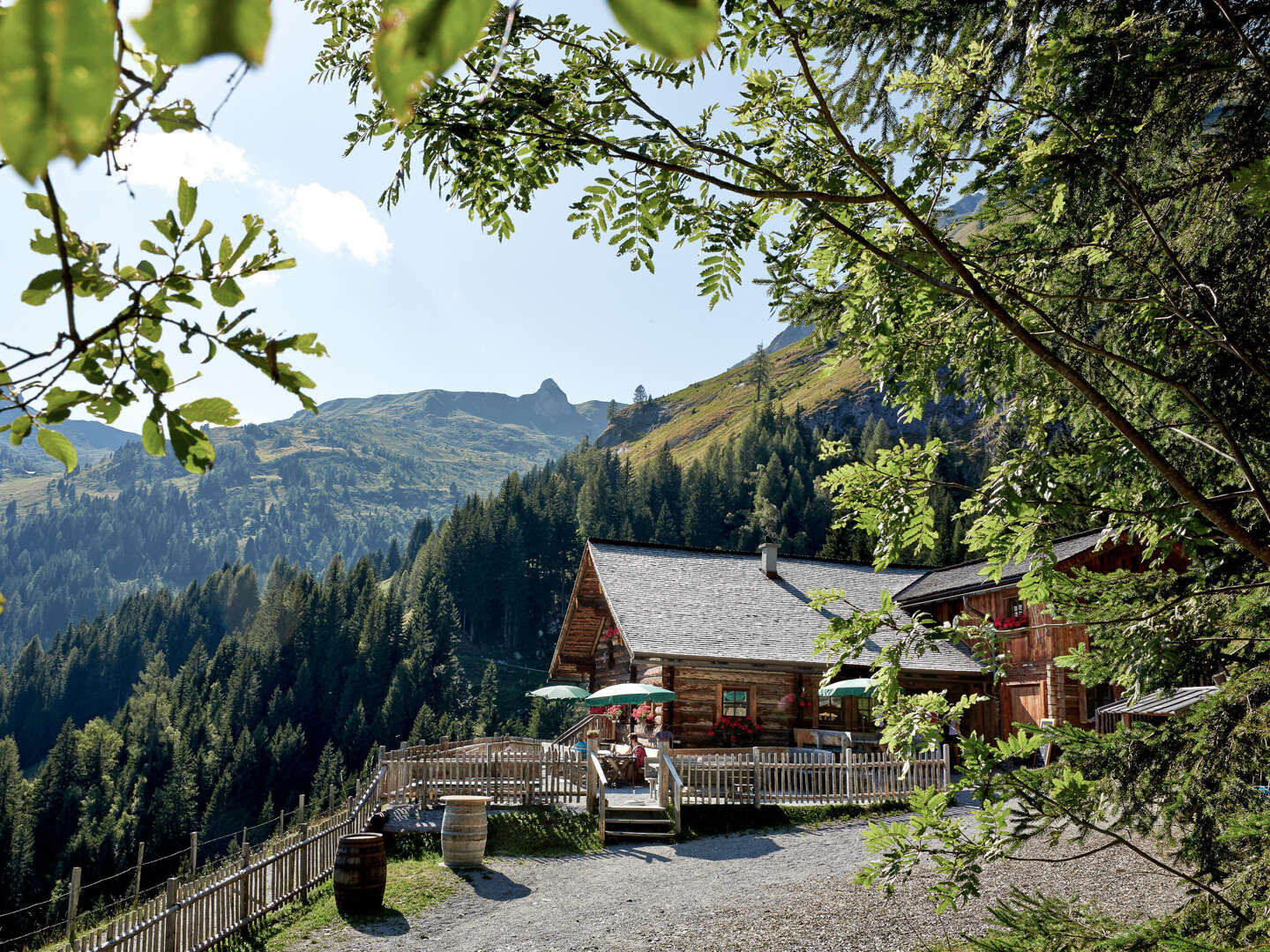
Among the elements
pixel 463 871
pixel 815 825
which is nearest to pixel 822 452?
pixel 463 871

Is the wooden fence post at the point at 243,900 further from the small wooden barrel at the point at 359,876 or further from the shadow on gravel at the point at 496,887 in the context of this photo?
the shadow on gravel at the point at 496,887

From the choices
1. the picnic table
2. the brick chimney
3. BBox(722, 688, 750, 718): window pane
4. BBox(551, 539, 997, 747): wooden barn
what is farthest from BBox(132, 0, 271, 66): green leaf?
the brick chimney

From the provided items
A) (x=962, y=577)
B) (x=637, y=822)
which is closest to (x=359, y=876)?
(x=637, y=822)

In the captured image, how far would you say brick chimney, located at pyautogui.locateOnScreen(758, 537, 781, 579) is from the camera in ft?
103

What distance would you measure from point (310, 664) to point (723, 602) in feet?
283

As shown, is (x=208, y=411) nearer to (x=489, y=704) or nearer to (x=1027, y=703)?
(x=1027, y=703)

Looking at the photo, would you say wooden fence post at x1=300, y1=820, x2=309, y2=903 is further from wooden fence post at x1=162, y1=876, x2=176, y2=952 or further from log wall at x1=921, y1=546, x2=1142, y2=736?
log wall at x1=921, y1=546, x2=1142, y2=736

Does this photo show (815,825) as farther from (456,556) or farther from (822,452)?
(456,556)

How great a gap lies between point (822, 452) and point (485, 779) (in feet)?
54.9

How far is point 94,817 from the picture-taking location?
247 ft

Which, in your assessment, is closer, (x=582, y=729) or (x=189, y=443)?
(x=189, y=443)

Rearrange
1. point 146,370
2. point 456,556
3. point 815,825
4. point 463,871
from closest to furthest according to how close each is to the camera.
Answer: point 146,370, point 463,871, point 815,825, point 456,556

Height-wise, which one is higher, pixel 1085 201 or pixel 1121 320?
pixel 1085 201

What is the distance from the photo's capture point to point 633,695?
22047 millimetres
